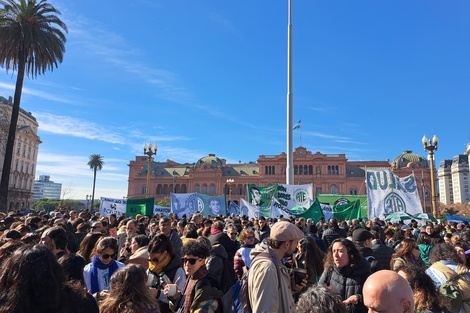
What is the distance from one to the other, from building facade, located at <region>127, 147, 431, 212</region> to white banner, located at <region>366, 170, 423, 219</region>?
167ft

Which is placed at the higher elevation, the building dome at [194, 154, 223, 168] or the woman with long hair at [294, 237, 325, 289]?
the building dome at [194, 154, 223, 168]

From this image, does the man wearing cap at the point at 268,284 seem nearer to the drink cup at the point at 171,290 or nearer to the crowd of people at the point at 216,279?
the crowd of people at the point at 216,279

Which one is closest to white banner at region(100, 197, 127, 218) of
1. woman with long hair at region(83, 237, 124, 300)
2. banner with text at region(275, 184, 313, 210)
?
banner with text at region(275, 184, 313, 210)

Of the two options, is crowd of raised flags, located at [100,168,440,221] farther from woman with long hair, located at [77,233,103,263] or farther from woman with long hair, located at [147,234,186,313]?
woman with long hair, located at [147,234,186,313]

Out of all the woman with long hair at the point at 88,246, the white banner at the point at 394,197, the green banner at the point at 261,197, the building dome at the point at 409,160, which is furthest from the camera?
the building dome at the point at 409,160

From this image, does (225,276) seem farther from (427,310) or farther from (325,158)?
(325,158)

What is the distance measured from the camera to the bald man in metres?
1.98

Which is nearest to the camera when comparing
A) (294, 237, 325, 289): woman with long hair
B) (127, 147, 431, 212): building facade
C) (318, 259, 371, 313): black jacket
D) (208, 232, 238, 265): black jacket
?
(318, 259, 371, 313): black jacket

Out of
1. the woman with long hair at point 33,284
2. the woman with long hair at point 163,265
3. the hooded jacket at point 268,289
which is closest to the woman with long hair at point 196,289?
the woman with long hair at point 163,265

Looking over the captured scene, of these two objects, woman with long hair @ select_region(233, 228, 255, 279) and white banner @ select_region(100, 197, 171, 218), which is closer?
woman with long hair @ select_region(233, 228, 255, 279)

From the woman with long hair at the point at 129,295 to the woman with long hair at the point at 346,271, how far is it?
2.27m

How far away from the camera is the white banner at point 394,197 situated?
16156 millimetres

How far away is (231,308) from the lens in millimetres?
3096

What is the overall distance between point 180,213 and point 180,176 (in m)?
60.4
